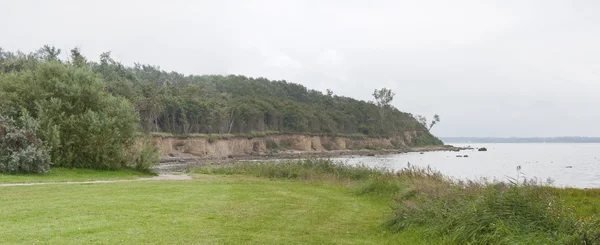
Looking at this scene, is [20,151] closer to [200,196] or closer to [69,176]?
[69,176]

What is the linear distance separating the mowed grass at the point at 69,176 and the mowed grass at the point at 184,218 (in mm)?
4956

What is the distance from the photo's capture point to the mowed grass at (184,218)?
10375mm

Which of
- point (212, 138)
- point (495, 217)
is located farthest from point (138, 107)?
point (495, 217)

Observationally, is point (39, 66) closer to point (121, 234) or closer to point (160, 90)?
point (121, 234)

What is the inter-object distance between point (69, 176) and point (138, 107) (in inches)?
2071

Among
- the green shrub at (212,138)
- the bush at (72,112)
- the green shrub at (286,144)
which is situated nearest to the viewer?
the bush at (72,112)

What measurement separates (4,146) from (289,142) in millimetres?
90702

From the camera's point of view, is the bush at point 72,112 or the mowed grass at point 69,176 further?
Answer: the bush at point 72,112

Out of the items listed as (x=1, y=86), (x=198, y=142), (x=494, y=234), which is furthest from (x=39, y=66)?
(x=198, y=142)

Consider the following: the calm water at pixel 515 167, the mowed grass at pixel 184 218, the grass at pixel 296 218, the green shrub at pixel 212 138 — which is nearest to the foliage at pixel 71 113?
the mowed grass at pixel 184 218

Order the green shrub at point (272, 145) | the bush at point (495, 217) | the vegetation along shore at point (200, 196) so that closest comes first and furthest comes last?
the bush at point (495, 217)
the vegetation along shore at point (200, 196)
the green shrub at point (272, 145)

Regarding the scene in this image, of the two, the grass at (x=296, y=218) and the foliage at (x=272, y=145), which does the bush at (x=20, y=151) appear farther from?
the foliage at (x=272, y=145)

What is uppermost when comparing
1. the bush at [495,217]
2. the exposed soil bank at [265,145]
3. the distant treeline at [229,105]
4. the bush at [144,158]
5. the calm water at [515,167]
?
the distant treeline at [229,105]

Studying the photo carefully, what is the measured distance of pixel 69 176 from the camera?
26.9 m
